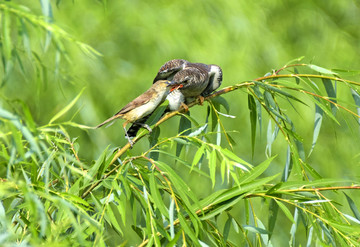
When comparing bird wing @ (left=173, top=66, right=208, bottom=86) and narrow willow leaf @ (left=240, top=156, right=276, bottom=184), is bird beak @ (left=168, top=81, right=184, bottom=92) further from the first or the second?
narrow willow leaf @ (left=240, top=156, right=276, bottom=184)

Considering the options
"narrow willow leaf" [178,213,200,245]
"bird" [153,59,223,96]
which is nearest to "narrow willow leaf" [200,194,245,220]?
"narrow willow leaf" [178,213,200,245]

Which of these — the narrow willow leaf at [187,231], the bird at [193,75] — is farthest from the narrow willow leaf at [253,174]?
the bird at [193,75]

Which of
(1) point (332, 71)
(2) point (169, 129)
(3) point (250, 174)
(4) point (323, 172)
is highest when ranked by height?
(1) point (332, 71)

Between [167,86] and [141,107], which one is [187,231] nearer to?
[141,107]

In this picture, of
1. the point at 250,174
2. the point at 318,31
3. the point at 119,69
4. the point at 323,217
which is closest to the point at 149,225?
the point at 250,174

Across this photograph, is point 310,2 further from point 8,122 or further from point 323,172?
point 8,122

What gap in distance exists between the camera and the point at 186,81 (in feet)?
9.55

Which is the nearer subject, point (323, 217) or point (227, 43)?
point (323, 217)

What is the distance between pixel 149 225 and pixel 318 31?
5100mm

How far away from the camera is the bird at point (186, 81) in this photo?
2891 millimetres

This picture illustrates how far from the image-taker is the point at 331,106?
2.21m

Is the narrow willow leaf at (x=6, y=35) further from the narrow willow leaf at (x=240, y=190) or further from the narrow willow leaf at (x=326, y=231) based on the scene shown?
the narrow willow leaf at (x=326, y=231)

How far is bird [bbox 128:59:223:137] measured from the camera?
2.89 meters

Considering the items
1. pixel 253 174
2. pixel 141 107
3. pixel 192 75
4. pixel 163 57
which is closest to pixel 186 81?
pixel 192 75
